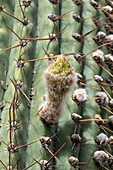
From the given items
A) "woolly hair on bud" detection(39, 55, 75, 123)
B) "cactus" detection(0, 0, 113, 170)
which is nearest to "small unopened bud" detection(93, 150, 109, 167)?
"cactus" detection(0, 0, 113, 170)

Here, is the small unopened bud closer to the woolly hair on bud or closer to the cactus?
the cactus

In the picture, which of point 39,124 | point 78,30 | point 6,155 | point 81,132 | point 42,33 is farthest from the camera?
point 78,30

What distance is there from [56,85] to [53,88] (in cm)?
3

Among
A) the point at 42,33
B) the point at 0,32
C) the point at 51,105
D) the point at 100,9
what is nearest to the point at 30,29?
the point at 42,33

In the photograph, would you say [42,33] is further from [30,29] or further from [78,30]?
[78,30]

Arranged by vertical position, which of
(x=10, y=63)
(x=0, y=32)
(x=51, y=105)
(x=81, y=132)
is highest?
(x=0, y=32)

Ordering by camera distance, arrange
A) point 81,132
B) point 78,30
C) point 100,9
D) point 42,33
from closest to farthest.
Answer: point 81,132 → point 42,33 → point 78,30 → point 100,9

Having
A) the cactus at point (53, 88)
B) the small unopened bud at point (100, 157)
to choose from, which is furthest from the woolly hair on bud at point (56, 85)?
the small unopened bud at point (100, 157)

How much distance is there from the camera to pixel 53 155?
4.43 ft

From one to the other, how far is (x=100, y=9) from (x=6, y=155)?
4.44 ft

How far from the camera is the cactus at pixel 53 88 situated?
1.37 meters

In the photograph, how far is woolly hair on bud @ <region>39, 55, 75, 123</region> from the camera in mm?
1217

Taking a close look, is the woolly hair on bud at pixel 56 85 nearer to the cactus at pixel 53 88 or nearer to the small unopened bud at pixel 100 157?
the cactus at pixel 53 88

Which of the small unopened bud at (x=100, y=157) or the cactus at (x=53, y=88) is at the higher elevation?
the cactus at (x=53, y=88)
